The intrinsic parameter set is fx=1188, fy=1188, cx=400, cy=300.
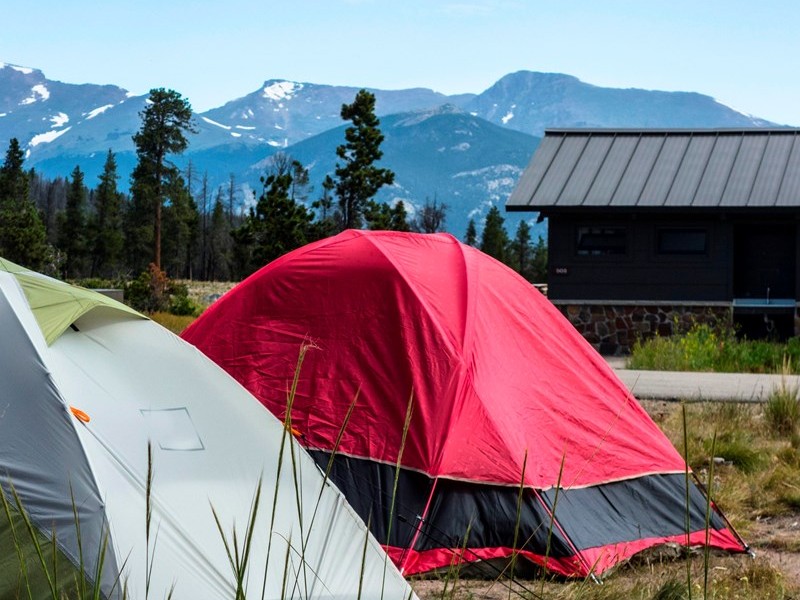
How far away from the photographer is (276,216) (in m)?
38.9

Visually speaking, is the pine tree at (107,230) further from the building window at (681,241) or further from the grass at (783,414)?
the grass at (783,414)

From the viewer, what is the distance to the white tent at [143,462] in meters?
4.14

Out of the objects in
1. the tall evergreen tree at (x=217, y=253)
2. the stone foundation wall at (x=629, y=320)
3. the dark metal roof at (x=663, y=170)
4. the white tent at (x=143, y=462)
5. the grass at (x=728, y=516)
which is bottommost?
the tall evergreen tree at (x=217, y=253)

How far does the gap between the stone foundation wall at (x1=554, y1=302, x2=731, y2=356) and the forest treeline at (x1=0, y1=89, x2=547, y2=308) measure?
15184mm

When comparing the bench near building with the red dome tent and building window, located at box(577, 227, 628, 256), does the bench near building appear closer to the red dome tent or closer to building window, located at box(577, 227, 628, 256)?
building window, located at box(577, 227, 628, 256)

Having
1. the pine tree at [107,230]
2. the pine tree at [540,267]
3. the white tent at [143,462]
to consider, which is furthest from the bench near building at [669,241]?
the pine tree at [107,230]

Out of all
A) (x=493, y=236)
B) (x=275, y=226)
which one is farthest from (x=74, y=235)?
(x=275, y=226)

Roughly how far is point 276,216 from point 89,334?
34.1 meters

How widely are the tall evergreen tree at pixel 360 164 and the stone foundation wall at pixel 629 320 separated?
1799 centimetres

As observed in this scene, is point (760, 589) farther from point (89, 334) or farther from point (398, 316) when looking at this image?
point (89, 334)

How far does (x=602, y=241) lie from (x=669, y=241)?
4.05 feet

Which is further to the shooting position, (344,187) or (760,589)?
(344,187)

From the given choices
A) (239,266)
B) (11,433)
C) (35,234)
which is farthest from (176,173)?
(11,433)

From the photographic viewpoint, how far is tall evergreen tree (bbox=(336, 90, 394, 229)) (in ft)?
128
